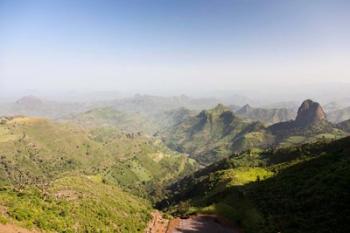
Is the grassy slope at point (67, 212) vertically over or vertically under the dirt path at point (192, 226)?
over

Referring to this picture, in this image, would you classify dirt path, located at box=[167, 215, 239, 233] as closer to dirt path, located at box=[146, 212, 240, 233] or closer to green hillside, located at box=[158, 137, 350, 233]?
dirt path, located at box=[146, 212, 240, 233]

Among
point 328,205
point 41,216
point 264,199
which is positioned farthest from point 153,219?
point 328,205

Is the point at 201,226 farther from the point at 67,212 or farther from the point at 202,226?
the point at 67,212

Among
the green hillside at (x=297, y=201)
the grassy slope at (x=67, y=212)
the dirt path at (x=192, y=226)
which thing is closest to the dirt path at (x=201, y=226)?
the dirt path at (x=192, y=226)

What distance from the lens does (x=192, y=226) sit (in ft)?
279

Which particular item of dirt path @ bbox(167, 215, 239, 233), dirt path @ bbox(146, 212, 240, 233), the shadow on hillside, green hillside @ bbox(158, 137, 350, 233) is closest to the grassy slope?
dirt path @ bbox(146, 212, 240, 233)

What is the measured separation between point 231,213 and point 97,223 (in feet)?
121

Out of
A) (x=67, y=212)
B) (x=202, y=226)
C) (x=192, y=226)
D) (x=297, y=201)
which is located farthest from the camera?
(x=192, y=226)

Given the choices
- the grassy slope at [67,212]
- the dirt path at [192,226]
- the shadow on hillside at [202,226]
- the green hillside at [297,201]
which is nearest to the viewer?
the grassy slope at [67,212]

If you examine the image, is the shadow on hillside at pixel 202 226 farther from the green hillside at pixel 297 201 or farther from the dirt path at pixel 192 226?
the green hillside at pixel 297 201

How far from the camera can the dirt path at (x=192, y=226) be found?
3204 inches

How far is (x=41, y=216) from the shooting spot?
6134 centimetres

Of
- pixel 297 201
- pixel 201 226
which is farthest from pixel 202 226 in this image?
pixel 297 201

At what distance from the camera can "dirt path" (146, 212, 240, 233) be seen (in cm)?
8139
